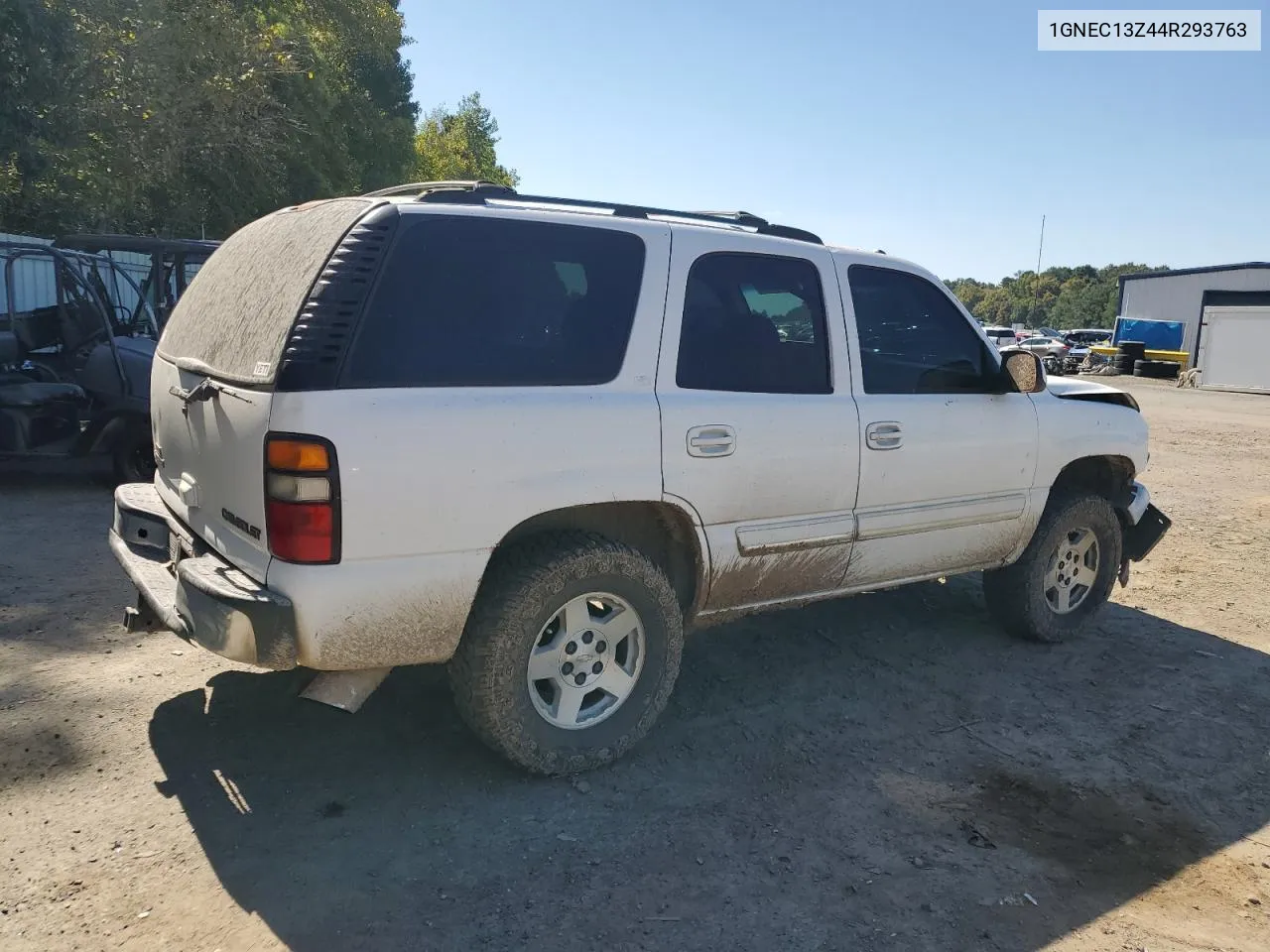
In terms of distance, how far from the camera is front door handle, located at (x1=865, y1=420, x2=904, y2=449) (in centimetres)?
420

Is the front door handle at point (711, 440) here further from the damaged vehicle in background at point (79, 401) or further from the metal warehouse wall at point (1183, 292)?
the metal warehouse wall at point (1183, 292)

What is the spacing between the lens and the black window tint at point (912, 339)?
436 cm

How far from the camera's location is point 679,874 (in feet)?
10.1

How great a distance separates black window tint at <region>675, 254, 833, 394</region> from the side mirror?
1197 mm

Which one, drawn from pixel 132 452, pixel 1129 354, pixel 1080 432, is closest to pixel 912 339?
pixel 1080 432

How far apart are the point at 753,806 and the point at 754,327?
183cm

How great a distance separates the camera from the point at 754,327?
3.97 metres

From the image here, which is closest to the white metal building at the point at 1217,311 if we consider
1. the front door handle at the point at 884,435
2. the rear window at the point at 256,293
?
the front door handle at the point at 884,435

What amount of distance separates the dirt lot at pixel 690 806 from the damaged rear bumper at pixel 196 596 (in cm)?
60

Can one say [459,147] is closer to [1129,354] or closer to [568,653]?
[1129,354]

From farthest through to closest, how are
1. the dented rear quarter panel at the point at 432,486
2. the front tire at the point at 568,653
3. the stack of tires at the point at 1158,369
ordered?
1. the stack of tires at the point at 1158,369
2. the front tire at the point at 568,653
3. the dented rear quarter panel at the point at 432,486

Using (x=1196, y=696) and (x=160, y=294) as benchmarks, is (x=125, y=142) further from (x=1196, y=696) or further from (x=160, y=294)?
(x=1196, y=696)

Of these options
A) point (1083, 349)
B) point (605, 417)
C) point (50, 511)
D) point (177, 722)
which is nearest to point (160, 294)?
point (50, 511)

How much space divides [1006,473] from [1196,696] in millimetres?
1398
